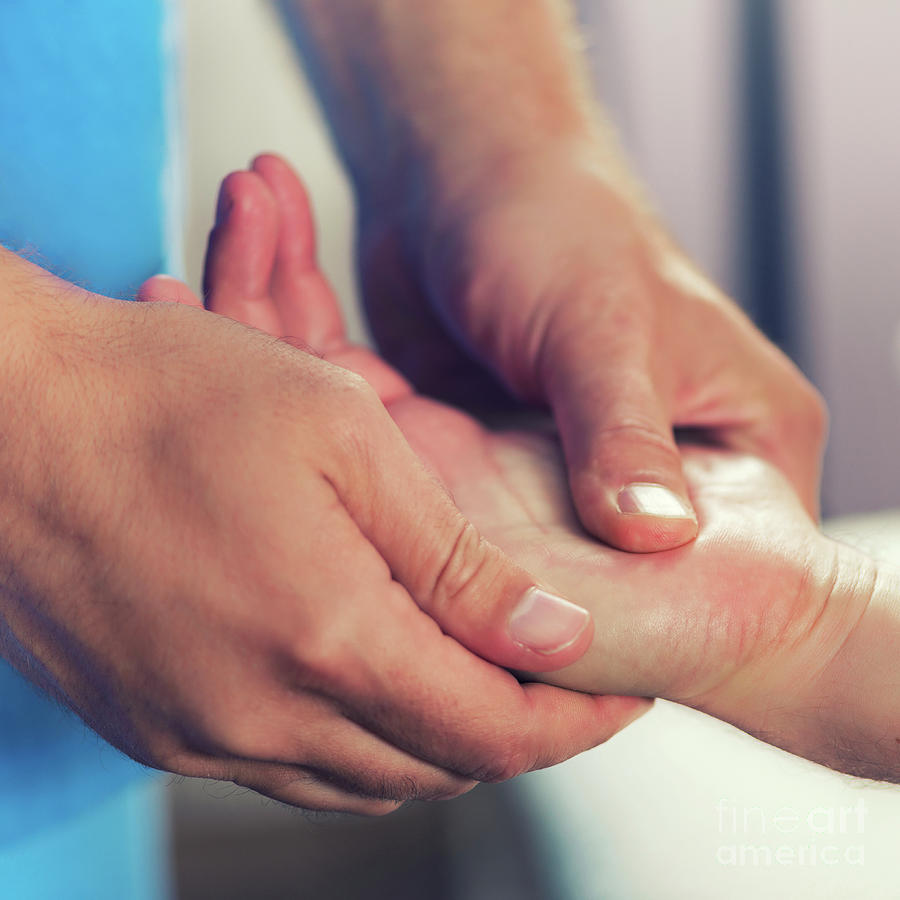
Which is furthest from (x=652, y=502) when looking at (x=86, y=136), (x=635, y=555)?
(x=86, y=136)

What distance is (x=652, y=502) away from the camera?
54 centimetres

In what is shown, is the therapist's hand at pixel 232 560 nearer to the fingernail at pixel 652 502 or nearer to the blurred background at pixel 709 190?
the fingernail at pixel 652 502

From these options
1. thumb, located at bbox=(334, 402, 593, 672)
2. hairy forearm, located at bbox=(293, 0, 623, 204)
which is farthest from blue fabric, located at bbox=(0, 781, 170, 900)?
hairy forearm, located at bbox=(293, 0, 623, 204)

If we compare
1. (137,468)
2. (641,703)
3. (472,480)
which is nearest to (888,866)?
(641,703)

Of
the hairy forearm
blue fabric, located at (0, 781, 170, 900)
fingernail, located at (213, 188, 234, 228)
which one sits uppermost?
the hairy forearm

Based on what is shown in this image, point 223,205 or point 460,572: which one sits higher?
point 223,205

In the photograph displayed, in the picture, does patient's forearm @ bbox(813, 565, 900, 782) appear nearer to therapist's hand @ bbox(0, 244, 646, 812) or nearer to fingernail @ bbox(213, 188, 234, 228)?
therapist's hand @ bbox(0, 244, 646, 812)

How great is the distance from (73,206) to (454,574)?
0.42 metres

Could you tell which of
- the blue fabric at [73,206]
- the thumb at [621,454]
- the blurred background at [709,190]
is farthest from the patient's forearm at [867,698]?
the blurred background at [709,190]

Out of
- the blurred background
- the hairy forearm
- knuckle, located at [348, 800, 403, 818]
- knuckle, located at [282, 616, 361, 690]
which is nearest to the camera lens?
knuckle, located at [282, 616, 361, 690]

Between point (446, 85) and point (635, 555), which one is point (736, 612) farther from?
point (446, 85)

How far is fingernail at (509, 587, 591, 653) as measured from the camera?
1.45ft

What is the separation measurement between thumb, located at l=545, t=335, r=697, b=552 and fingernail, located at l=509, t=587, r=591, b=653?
0.11 metres

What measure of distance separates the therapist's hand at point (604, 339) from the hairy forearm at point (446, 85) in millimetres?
36
